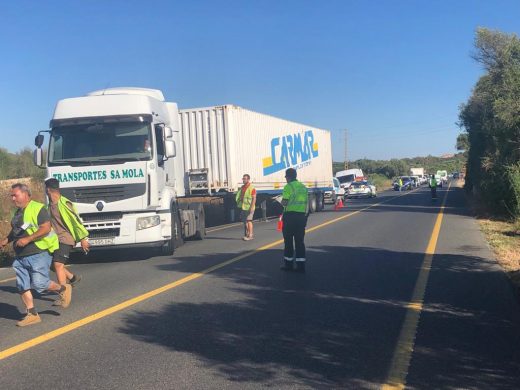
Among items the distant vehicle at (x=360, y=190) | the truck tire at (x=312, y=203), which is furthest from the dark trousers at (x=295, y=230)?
the distant vehicle at (x=360, y=190)


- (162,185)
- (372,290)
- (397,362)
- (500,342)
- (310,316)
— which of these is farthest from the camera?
(162,185)

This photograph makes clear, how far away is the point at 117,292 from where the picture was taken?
8.25m

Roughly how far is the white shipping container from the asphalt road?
7.51 m

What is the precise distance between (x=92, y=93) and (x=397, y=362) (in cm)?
1048

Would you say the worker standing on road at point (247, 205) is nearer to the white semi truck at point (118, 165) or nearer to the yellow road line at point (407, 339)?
the white semi truck at point (118, 165)

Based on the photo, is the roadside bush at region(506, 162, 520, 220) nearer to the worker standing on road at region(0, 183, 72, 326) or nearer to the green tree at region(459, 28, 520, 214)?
the green tree at region(459, 28, 520, 214)

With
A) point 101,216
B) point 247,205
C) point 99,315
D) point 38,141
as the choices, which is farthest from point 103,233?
point 247,205

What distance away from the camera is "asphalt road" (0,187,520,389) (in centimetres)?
464

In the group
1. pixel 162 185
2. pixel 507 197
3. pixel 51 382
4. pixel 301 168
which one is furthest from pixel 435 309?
pixel 301 168

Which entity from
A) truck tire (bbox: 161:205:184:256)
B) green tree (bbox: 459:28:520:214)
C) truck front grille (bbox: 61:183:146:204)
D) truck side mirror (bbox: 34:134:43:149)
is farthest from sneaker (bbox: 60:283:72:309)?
green tree (bbox: 459:28:520:214)

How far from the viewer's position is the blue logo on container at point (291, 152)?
2345 centimetres

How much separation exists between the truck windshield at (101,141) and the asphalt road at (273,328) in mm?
2347

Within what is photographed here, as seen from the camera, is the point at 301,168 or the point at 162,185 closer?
the point at 162,185

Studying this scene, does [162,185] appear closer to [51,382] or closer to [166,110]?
[166,110]
